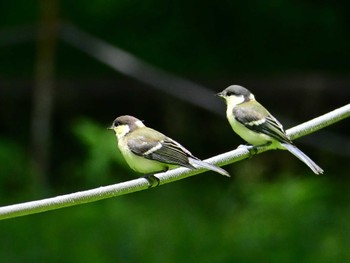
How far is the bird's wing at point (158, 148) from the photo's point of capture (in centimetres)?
313

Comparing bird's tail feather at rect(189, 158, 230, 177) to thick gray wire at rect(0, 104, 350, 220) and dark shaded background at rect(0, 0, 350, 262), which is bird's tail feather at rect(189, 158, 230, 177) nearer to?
thick gray wire at rect(0, 104, 350, 220)

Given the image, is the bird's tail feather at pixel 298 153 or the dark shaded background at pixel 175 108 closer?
the bird's tail feather at pixel 298 153

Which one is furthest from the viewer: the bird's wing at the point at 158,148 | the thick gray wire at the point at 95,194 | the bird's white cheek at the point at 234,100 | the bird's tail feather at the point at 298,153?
the bird's white cheek at the point at 234,100

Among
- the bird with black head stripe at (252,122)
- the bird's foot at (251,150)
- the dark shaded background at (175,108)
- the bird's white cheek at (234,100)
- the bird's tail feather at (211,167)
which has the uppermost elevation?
the dark shaded background at (175,108)

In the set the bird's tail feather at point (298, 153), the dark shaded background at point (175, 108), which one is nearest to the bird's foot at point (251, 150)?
the bird's tail feather at point (298, 153)

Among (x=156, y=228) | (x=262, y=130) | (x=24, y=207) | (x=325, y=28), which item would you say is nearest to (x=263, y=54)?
(x=325, y=28)

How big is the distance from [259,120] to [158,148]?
1.66ft

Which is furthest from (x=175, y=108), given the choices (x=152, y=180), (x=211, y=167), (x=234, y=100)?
(x=211, y=167)

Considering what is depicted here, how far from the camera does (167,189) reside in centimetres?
664

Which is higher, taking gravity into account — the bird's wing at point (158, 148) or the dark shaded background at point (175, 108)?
the dark shaded background at point (175, 108)

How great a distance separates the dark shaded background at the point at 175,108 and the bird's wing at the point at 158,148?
252 centimetres

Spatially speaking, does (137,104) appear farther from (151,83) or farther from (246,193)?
(246,193)

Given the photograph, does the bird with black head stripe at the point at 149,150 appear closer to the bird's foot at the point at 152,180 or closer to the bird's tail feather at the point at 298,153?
the bird's foot at the point at 152,180

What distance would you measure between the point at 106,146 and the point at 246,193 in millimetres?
922
